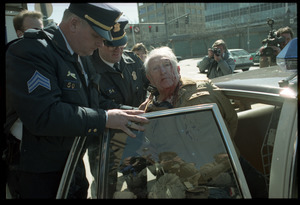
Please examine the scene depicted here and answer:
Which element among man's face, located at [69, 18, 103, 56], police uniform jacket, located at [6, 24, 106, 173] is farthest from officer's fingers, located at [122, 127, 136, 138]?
man's face, located at [69, 18, 103, 56]

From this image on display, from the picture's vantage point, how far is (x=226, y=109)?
71.4 inches

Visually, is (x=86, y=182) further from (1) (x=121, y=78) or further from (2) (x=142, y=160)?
(1) (x=121, y=78)

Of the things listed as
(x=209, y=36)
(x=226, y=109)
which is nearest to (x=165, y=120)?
(x=226, y=109)

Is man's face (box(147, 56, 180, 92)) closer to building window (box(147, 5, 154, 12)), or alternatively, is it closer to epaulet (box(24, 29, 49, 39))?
epaulet (box(24, 29, 49, 39))

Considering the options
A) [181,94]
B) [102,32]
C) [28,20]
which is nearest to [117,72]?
[181,94]

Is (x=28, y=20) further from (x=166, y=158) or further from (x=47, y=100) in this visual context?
(x=166, y=158)

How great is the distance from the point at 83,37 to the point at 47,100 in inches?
17.9

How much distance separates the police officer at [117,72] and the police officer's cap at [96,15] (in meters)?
0.81

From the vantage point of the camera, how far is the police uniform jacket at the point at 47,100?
1221mm

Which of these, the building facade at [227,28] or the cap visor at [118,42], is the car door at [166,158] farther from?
the building facade at [227,28]

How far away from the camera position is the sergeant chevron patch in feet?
4.02

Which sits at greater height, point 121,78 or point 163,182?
point 121,78

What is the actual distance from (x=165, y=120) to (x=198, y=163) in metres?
0.26

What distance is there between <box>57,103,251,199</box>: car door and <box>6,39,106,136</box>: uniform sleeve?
0.12 m
